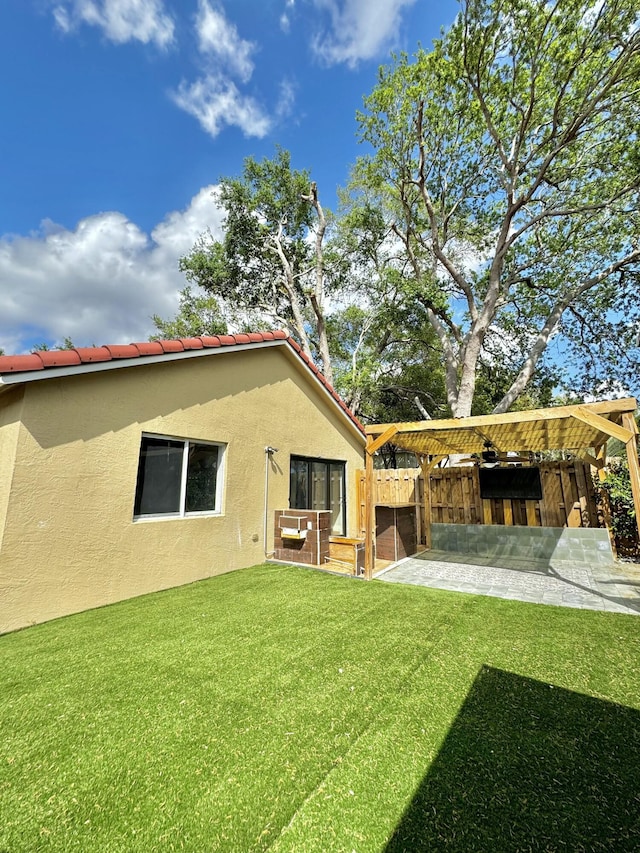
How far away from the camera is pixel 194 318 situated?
22.8m

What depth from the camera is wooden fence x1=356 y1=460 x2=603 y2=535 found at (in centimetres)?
1010

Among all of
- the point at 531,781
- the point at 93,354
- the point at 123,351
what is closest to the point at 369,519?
the point at 531,781

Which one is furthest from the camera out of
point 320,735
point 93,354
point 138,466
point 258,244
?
point 258,244

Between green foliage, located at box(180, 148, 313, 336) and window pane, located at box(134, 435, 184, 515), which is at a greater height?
green foliage, located at box(180, 148, 313, 336)

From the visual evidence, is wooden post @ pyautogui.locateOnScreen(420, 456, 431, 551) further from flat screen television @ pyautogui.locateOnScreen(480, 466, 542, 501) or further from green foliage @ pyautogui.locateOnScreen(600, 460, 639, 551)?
green foliage @ pyautogui.locateOnScreen(600, 460, 639, 551)

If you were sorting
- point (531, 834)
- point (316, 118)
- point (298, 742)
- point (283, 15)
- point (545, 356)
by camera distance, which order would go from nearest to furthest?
point (531, 834), point (298, 742), point (283, 15), point (316, 118), point (545, 356)

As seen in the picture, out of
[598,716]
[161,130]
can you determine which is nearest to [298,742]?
[598,716]

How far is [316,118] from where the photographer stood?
16125 mm

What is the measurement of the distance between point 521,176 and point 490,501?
13.7m

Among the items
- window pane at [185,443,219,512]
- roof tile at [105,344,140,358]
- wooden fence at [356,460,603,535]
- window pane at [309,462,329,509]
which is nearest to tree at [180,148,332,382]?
wooden fence at [356,460,603,535]

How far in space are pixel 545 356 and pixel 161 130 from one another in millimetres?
20118

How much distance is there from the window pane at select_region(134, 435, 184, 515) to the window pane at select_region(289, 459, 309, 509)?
323 cm

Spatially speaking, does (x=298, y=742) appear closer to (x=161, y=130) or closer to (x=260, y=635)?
(x=260, y=635)

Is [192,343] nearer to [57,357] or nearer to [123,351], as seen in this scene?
[123,351]
